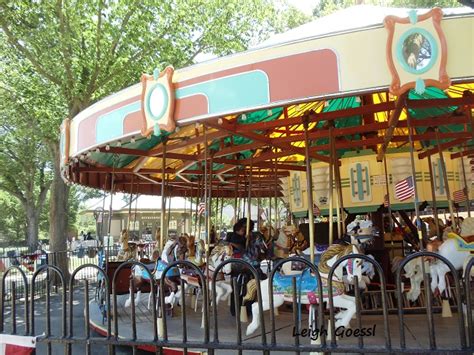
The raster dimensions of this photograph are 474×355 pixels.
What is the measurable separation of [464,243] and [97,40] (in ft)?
36.2

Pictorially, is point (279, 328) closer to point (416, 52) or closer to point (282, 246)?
point (282, 246)

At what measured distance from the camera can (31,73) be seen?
14.1 metres

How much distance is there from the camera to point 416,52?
3.27 metres

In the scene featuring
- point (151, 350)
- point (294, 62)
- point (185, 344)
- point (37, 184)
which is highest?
point (37, 184)

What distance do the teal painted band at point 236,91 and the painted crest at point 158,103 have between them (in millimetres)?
320

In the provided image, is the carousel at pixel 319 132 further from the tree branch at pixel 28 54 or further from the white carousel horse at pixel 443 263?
the tree branch at pixel 28 54

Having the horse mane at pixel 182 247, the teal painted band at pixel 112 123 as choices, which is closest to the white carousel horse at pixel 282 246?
the horse mane at pixel 182 247

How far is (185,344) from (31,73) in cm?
1360

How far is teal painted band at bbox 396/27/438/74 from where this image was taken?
3213 mm

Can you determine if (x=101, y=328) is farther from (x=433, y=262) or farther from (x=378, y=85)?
(x=378, y=85)

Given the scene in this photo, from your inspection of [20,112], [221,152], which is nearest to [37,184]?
[20,112]

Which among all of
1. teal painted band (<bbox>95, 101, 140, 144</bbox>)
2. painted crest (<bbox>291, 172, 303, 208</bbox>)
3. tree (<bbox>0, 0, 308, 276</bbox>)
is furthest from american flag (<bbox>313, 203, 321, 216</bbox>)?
tree (<bbox>0, 0, 308, 276</bbox>)

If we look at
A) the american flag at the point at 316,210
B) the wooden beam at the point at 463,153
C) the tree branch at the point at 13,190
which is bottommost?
the american flag at the point at 316,210

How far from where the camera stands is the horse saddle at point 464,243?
5262mm
